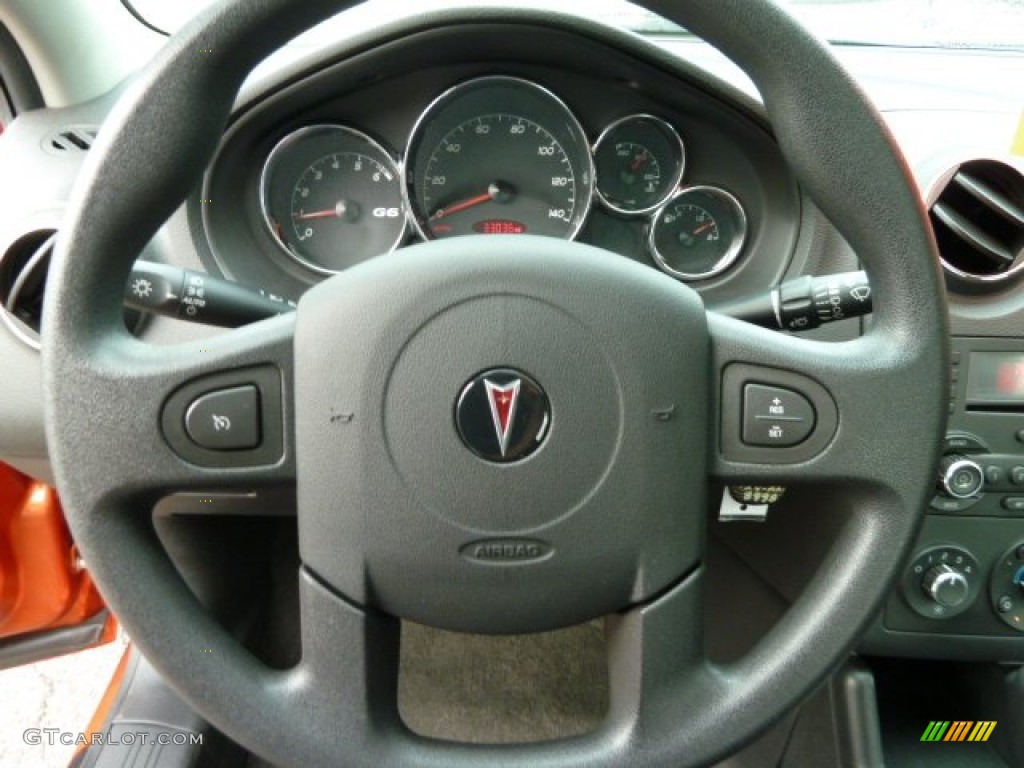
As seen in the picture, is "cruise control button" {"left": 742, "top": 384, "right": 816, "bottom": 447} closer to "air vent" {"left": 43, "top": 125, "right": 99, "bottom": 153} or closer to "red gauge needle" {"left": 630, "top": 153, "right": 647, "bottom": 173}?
"red gauge needle" {"left": 630, "top": 153, "right": 647, "bottom": 173}

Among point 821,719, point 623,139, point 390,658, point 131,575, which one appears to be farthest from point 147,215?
point 821,719

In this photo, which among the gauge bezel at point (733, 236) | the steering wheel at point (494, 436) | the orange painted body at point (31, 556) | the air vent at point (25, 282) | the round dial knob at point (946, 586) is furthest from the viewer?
the orange painted body at point (31, 556)

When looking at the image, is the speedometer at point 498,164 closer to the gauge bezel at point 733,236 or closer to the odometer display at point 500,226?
the odometer display at point 500,226

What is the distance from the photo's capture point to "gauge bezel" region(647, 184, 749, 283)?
133 centimetres

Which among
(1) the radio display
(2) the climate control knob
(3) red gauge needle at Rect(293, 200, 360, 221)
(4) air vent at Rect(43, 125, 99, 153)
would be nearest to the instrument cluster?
(3) red gauge needle at Rect(293, 200, 360, 221)

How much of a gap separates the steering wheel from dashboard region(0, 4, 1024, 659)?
44cm

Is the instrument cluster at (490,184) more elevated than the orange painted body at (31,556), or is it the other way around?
the instrument cluster at (490,184)

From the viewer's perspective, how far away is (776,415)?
2.55 ft

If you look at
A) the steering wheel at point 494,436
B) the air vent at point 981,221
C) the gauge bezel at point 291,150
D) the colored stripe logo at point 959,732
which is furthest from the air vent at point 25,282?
the colored stripe logo at point 959,732

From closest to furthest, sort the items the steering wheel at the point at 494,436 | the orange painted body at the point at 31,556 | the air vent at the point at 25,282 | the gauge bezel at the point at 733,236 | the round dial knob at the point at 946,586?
the steering wheel at the point at 494,436 → the air vent at the point at 25,282 → the round dial knob at the point at 946,586 → the gauge bezel at the point at 733,236 → the orange painted body at the point at 31,556

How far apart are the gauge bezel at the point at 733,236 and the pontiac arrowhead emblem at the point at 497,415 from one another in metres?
0.64

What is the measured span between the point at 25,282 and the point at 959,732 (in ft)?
4.81

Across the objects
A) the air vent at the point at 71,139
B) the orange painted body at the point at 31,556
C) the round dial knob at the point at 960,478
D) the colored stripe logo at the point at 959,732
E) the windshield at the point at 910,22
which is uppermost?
the windshield at the point at 910,22

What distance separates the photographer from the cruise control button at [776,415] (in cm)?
78
